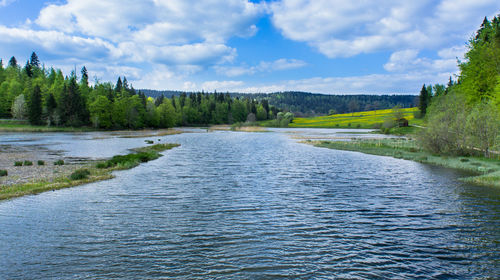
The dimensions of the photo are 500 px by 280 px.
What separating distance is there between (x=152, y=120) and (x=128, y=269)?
113936 millimetres

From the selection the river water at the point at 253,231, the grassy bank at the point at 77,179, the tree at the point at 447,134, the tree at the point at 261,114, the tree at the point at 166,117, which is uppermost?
the tree at the point at 261,114

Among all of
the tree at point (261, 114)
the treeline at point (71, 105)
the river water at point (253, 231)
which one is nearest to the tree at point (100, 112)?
the treeline at point (71, 105)

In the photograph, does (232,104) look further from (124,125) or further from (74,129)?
(74,129)

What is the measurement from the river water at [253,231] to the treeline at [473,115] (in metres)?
13.9

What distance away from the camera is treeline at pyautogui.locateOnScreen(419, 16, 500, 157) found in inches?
1232

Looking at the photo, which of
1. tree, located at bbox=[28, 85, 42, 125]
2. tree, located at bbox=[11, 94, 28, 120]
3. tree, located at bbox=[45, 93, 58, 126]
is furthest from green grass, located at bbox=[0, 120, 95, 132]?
tree, located at bbox=[45, 93, 58, 126]

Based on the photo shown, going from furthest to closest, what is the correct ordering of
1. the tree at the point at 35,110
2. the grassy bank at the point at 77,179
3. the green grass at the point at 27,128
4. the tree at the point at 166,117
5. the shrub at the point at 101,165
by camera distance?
the tree at the point at 166,117 → the tree at the point at 35,110 → the green grass at the point at 27,128 → the shrub at the point at 101,165 → the grassy bank at the point at 77,179

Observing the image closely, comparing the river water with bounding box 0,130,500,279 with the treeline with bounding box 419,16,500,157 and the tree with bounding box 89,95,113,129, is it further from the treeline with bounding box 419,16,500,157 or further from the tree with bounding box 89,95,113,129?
the tree with bounding box 89,95,113,129

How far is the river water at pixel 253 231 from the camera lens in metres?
9.30

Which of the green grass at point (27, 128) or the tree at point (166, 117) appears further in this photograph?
the tree at point (166, 117)

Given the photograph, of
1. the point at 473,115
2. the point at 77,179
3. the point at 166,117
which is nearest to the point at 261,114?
the point at 166,117

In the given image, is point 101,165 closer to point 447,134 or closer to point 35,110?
point 447,134

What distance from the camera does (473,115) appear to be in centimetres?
3138

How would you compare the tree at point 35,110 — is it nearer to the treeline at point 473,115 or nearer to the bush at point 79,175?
the bush at point 79,175
